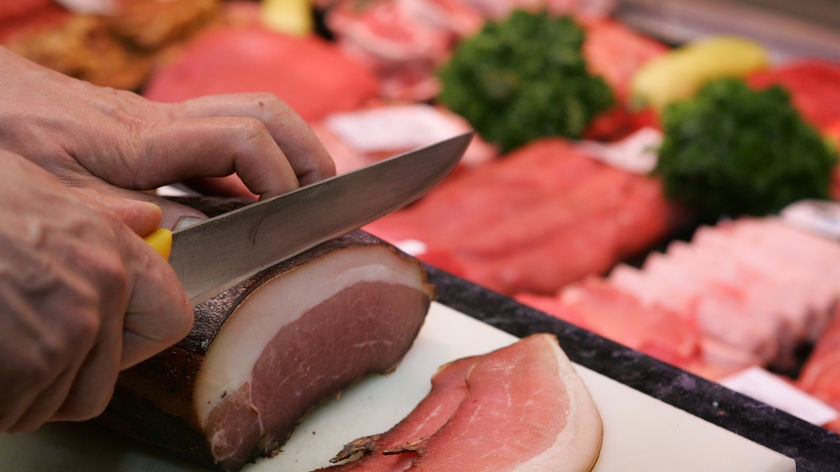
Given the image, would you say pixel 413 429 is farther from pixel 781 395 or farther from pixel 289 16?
pixel 289 16

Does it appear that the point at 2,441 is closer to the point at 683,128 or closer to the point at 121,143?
the point at 121,143

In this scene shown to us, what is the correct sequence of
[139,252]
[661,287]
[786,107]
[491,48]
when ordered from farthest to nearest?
[491,48] < [786,107] < [661,287] < [139,252]

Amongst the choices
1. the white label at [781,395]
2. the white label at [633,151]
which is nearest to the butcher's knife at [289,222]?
the white label at [781,395]

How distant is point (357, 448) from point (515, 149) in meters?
2.69

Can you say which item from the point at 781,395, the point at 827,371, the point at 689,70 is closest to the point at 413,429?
the point at 781,395

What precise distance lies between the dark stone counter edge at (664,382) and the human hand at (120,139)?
0.63 meters

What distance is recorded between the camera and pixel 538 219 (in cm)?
309

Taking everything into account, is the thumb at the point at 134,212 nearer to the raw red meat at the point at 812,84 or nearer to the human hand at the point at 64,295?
the human hand at the point at 64,295

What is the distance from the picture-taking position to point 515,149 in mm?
3961

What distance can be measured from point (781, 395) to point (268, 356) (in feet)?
4.35

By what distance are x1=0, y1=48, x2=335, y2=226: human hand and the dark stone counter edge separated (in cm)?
63

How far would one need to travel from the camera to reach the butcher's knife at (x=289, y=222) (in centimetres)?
130

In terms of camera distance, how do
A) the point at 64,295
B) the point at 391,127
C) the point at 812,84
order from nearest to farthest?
the point at 64,295 < the point at 391,127 < the point at 812,84

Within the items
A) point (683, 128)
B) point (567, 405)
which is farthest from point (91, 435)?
point (683, 128)
